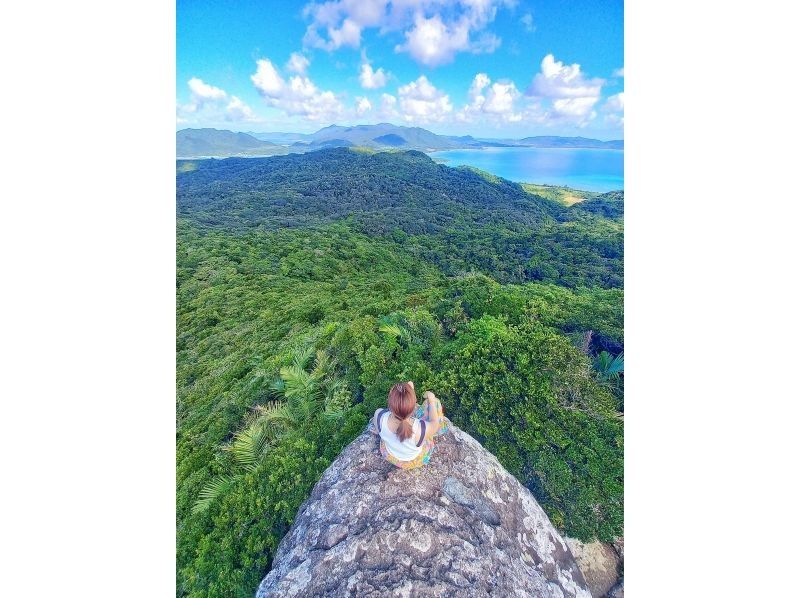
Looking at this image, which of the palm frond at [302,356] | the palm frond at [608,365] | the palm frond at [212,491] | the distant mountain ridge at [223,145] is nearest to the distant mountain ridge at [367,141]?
the distant mountain ridge at [223,145]

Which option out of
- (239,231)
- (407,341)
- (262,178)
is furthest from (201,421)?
(262,178)

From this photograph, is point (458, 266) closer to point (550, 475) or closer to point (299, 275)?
point (299, 275)

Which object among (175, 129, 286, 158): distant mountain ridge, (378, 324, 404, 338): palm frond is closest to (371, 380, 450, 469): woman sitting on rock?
(378, 324, 404, 338): palm frond

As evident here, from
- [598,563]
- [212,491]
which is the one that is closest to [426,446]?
[598,563]

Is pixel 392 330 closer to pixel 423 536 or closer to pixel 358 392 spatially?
pixel 358 392

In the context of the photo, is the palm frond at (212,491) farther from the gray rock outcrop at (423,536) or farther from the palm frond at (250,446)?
the gray rock outcrop at (423,536)

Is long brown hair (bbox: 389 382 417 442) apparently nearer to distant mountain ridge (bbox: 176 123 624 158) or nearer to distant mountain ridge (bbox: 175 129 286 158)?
distant mountain ridge (bbox: 176 123 624 158)
